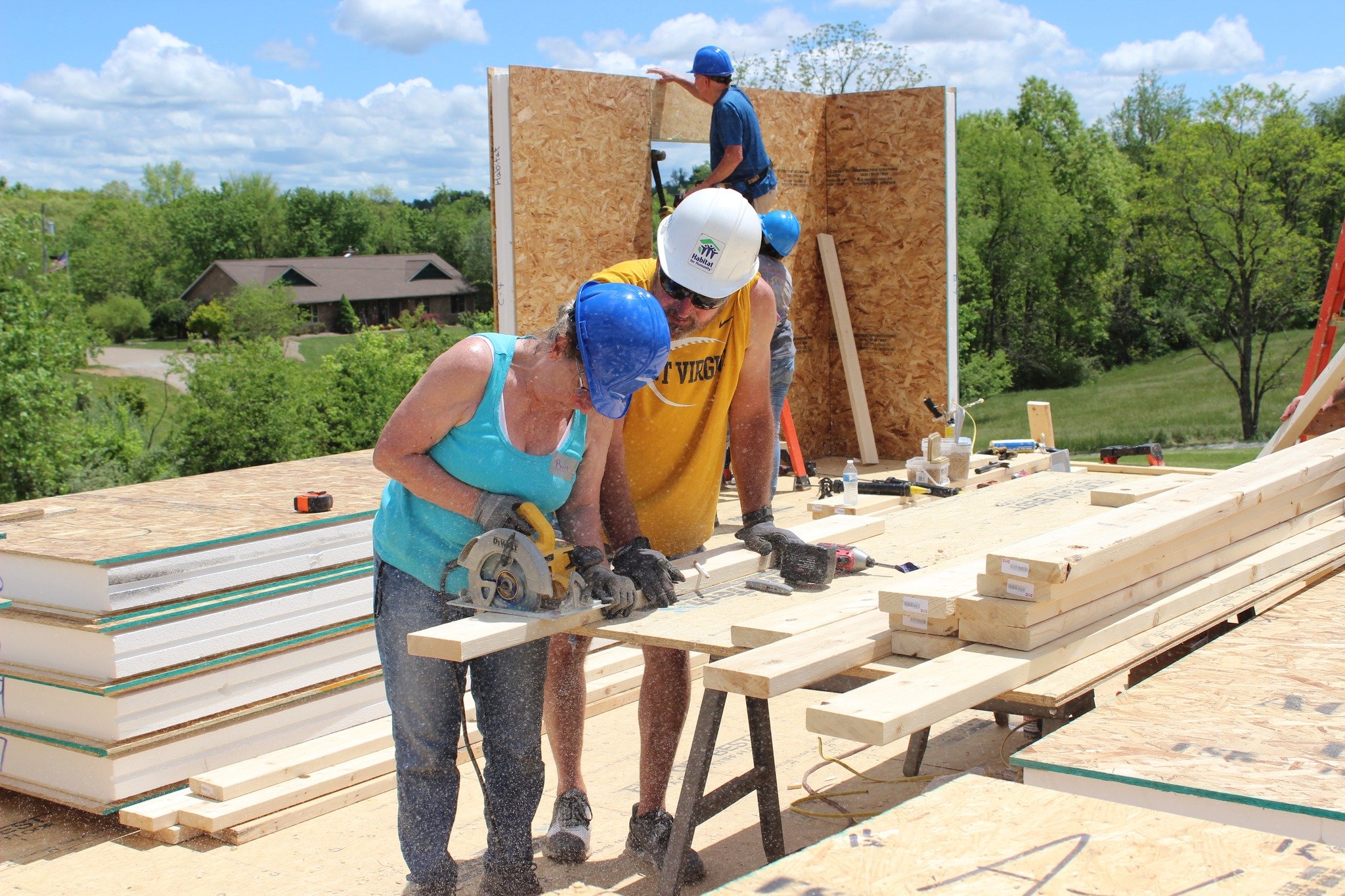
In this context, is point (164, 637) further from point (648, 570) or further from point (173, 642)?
point (648, 570)

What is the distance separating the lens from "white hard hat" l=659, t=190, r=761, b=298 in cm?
296

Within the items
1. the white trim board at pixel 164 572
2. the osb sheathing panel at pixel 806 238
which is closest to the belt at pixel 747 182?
the osb sheathing panel at pixel 806 238

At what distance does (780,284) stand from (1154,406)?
3491 centimetres

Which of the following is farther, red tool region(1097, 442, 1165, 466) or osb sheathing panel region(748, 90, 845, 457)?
osb sheathing panel region(748, 90, 845, 457)

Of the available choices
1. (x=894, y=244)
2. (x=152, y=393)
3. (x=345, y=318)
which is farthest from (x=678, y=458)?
(x=345, y=318)

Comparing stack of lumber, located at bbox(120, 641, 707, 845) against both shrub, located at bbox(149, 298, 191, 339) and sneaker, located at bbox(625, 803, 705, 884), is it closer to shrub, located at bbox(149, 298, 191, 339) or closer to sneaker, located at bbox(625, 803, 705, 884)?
sneaker, located at bbox(625, 803, 705, 884)

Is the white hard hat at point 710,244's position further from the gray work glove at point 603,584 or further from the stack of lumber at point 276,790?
the stack of lumber at point 276,790

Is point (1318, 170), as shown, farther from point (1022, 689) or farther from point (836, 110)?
point (1022, 689)

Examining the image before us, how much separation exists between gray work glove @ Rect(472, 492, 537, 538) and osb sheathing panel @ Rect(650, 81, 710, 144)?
606 centimetres

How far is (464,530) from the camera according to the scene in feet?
8.80

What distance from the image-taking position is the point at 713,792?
304 cm

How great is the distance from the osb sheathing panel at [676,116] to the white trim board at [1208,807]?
22.5 feet

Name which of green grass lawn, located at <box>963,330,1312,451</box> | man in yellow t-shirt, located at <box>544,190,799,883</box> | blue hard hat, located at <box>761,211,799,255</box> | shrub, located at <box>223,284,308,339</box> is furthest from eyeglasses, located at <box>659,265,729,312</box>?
shrub, located at <box>223,284,308,339</box>

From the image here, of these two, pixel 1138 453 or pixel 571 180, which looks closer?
pixel 1138 453
